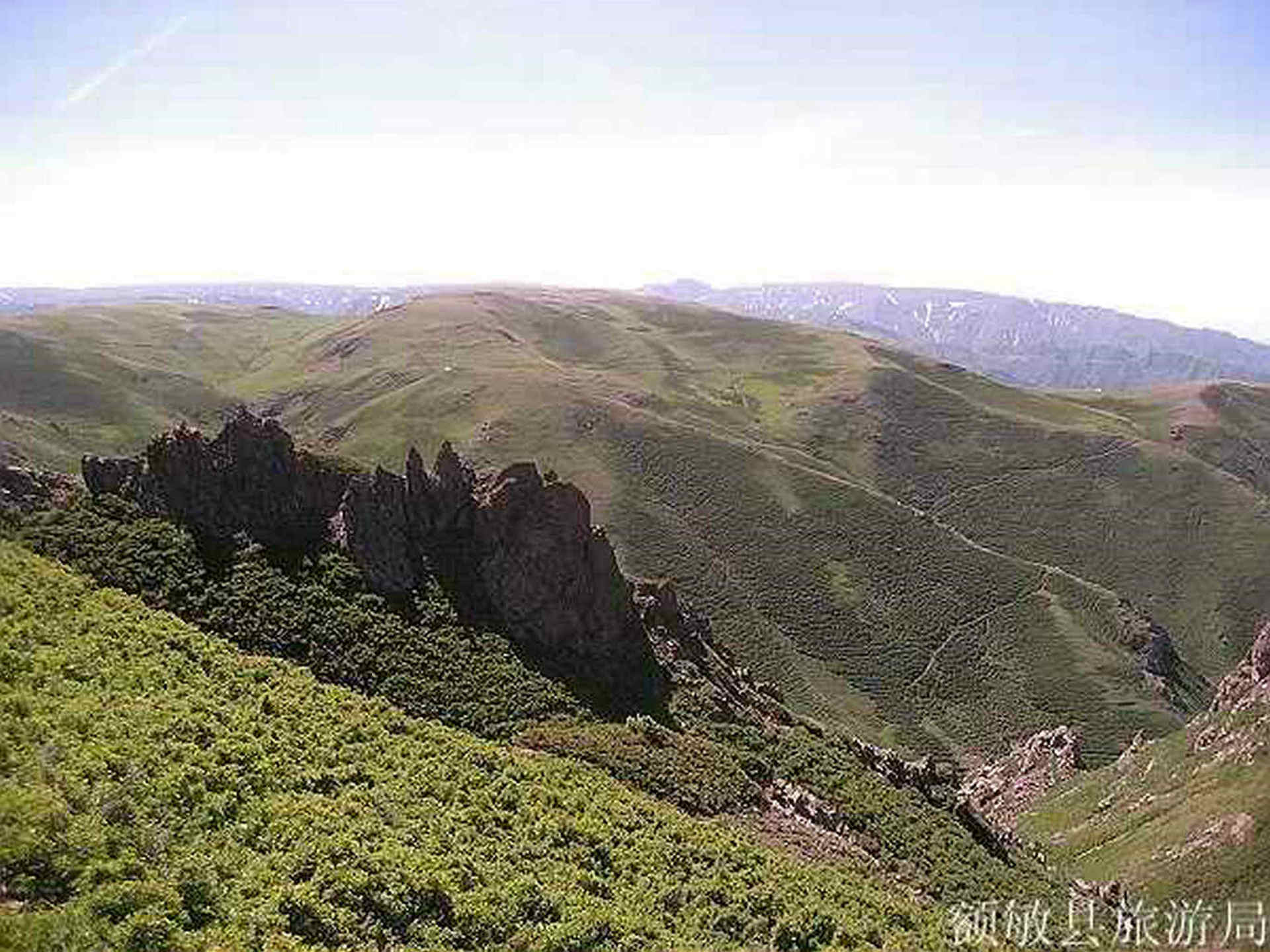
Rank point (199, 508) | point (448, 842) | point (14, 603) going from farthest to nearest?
point (199, 508) < point (14, 603) < point (448, 842)

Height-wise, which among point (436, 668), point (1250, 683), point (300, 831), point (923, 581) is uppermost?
point (300, 831)

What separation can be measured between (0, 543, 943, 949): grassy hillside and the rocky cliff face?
31.1ft

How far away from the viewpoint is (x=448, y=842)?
3117 centimetres

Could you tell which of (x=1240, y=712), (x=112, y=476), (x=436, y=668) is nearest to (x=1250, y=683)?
(x=1240, y=712)

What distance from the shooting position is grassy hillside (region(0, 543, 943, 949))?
69.7 ft

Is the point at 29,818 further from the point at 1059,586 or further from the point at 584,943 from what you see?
the point at 1059,586

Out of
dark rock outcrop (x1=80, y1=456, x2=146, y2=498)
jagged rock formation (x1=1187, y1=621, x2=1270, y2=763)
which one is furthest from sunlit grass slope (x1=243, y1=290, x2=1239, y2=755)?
dark rock outcrop (x1=80, y1=456, x2=146, y2=498)

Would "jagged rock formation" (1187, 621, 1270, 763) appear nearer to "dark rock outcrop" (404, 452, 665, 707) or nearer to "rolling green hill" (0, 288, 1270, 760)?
"rolling green hill" (0, 288, 1270, 760)

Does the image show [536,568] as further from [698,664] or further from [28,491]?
[28,491]

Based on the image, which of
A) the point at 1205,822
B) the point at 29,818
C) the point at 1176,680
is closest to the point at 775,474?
the point at 1176,680

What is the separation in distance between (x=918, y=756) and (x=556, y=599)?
68416 millimetres

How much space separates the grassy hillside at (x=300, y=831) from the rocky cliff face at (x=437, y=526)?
9488 millimetres

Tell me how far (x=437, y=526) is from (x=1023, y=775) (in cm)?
7050

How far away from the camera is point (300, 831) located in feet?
88.7
